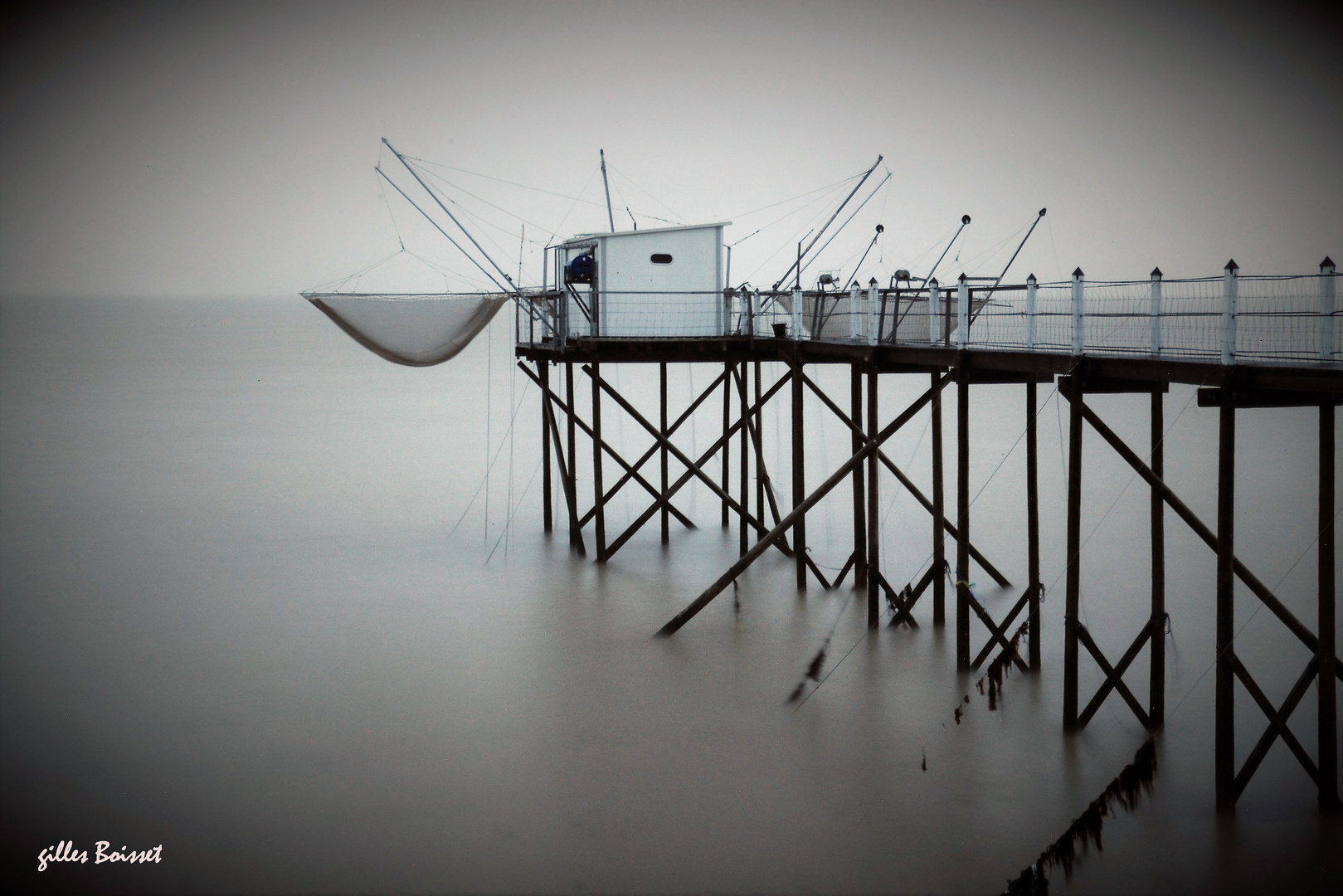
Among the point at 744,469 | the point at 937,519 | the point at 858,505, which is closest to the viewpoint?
the point at 937,519

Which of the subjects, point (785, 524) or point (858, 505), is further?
point (858, 505)

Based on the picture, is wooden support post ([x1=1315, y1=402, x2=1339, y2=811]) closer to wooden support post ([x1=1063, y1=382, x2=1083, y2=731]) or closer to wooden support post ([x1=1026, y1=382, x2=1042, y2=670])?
wooden support post ([x1=1063, y1=382, x2=1083, y2=731])

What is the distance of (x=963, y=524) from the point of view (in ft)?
39.4

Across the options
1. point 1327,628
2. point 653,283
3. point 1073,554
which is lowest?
point 1327,628

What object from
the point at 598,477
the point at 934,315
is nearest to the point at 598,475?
the point at 598,477

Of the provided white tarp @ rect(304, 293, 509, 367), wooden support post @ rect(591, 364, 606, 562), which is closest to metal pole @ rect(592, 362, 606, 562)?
wooden support post @ rect(591, 364, 606, 562)

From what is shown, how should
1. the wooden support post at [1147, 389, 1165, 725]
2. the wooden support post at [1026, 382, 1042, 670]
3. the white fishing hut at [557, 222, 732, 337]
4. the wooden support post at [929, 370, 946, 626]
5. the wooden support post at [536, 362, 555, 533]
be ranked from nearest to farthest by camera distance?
1. the wooden support post at [1147, 389, 1165, 725]
2. the wooden support post at [1026, 382, 1042, 670]
3. the wooden support post at [929, 370, 946, 626]
4. the white fishing hut at [557, 222, 732, 337]
5. the wooden support post at [536, 362, 555, 533]

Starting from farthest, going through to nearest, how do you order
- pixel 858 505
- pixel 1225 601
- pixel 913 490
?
pixel 858 505
pixel 913 490
pixel 1225 601

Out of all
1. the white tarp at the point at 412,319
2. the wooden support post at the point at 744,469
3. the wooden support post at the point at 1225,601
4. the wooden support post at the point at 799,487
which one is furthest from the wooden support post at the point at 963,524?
the white tarp at the point at 412,319

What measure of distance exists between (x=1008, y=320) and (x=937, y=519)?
2.21m

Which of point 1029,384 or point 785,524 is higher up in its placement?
point 1029,384

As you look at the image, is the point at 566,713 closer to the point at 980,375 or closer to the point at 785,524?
the point at 785,524

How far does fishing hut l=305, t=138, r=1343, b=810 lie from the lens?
8.82 m

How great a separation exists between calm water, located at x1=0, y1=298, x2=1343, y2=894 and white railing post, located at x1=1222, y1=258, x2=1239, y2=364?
11.4 feet
